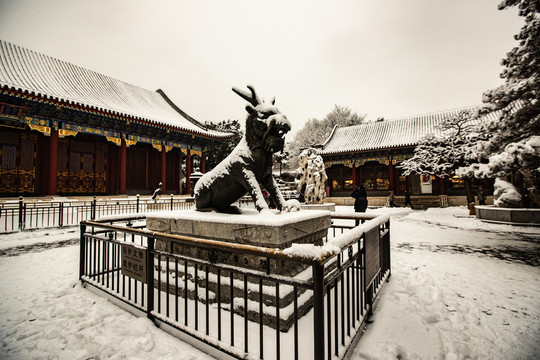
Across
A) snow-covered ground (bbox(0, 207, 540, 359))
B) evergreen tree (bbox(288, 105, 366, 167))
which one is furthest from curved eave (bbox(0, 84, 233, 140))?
evergreen tree (bbox(288, 105, 366, 167))

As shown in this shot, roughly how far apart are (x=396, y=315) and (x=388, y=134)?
18884 mm

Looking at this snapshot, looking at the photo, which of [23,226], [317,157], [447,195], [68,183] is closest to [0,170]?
[68,183]

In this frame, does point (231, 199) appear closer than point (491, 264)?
Yes

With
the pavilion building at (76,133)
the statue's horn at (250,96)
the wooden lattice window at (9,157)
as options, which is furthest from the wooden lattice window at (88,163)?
the statue's horn at (250,96)

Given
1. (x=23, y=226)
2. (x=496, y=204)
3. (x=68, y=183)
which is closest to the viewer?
(x=23, y=226)

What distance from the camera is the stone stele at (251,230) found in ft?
7.52

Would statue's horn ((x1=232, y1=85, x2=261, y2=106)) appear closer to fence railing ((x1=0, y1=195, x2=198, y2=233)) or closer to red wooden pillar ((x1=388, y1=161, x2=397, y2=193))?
fence railing ((x1=0, y1=195, x2=198, y2=233))

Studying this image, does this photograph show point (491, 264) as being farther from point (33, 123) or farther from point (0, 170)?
point (0, 170)

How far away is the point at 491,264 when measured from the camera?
416 cm

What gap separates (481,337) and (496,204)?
9.33 meters

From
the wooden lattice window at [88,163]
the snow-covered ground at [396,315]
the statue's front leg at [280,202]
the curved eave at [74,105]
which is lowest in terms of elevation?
the snow-covered ground at [396,315]

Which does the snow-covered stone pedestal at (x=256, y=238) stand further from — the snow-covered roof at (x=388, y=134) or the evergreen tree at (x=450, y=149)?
the snow-covered roof at (x=388, y=134)

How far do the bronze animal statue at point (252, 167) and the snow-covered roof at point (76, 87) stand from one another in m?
9.78

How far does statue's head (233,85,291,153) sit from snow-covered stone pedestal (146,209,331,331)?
81 cm
